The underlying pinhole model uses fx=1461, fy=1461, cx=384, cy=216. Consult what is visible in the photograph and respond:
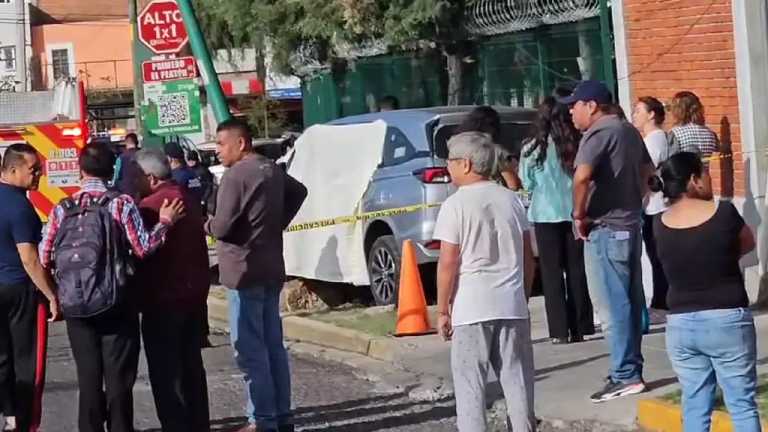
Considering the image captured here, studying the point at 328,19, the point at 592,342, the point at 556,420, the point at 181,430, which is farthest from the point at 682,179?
the point at 328,19

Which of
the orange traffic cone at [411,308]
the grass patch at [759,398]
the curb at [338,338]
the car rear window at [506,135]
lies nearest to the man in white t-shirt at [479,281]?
the grass patch at [759,398]

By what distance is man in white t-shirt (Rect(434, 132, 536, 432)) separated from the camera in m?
6.82

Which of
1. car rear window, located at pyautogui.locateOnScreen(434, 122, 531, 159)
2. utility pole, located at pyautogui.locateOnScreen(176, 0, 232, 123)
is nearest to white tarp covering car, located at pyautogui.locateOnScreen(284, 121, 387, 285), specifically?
car rear window, located at pyautogui.locateOnScreen(434, 122, 531, 159)

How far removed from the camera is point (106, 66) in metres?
56.8

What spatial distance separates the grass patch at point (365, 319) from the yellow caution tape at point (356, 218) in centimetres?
84

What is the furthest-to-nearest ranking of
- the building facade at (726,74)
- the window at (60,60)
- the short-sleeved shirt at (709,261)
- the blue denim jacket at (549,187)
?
the window at (60,60)
the building facade at (726,74)
the blue denim jacket at (549,187)
the short-sleeved shirt at (709,261)

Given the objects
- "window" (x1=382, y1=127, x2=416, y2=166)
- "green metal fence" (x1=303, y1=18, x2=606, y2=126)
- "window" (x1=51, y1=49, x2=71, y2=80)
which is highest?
"window" (x1=51, y1=49, x2=71, y2=80)

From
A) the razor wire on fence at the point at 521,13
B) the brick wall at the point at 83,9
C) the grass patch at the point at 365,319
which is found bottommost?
the grass patch at the point at 365,319

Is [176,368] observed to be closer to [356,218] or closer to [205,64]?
[356,218]

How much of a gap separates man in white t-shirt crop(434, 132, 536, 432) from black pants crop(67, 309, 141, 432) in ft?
5.84

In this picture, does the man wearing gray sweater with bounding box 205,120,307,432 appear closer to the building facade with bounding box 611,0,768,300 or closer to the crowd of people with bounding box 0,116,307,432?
the crowd of people with bounding box 0,116,307,432

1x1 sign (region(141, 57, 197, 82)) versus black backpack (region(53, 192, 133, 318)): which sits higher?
1x1 sign (region(141, 57, 197, 82))

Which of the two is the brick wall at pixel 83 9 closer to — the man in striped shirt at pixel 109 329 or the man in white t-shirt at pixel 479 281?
the man in striped shirt at pixel 109 329

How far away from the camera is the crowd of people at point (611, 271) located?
6328 mm
